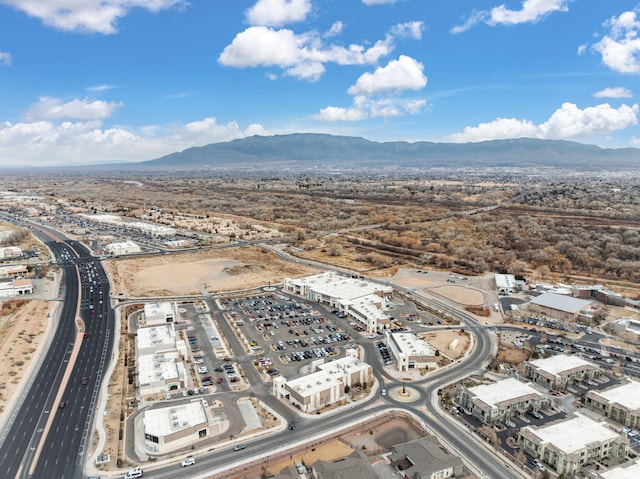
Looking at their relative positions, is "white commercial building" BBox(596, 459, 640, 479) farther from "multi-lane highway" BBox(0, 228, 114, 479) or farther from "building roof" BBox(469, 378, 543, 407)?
"multi-lane highway" BBox(0, 228, 114, 479)

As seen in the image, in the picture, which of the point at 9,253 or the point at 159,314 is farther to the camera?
the point at 9,253

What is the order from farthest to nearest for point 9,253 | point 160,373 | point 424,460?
1. point 9,253
2. point 160,373
3. point 424,460

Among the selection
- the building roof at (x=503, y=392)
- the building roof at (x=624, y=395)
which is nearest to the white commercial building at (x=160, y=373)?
the building roof at (x=503, y=392)

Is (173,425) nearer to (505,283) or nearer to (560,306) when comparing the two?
(560,306)

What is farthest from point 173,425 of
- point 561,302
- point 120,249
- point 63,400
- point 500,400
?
point 120,249

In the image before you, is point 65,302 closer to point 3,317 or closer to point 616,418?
point 3,317

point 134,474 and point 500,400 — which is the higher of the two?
point 134,474

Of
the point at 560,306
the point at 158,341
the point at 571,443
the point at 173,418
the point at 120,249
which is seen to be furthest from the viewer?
Result: the point at 120,249

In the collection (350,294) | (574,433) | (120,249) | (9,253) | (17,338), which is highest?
(9,253)
